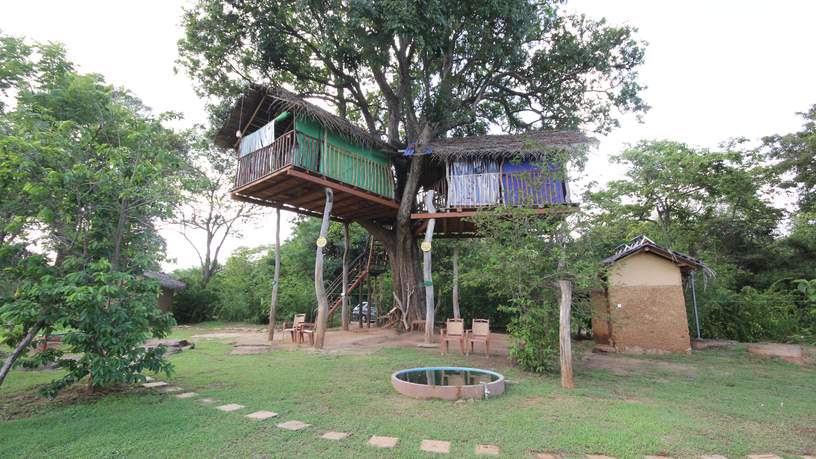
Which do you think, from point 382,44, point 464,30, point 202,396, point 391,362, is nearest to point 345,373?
point 391,362

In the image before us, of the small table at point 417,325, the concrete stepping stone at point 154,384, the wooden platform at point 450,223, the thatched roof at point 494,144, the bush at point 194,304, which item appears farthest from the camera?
the bush at point 194,304

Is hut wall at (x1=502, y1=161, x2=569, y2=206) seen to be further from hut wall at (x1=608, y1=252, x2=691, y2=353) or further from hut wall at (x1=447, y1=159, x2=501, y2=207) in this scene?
hut wall at (x1=608, y1=252, x2=691, y2=353)

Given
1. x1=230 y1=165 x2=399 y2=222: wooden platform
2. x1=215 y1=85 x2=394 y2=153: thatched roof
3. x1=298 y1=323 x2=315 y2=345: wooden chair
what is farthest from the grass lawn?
x1=215 y1=85 x2=394 y2=153: thatched roof

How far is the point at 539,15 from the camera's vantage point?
39.2 ft

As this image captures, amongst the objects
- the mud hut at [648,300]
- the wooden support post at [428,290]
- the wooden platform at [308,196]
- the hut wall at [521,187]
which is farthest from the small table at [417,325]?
the mud hut at [648,300]

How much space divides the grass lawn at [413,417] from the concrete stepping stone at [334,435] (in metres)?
0.08

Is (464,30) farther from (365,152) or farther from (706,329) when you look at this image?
(706,329)

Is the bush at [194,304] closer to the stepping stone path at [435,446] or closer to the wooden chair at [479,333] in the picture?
the wooden chair at [479,333]

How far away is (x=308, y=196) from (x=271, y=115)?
2.68 m

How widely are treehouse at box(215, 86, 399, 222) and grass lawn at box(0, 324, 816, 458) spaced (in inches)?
194

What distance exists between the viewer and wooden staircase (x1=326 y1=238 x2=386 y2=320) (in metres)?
15.1

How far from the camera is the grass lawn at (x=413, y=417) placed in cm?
343

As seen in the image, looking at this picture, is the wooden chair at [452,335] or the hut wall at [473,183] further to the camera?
the hut wall at [473,183]

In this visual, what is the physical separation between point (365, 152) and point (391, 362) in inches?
252
